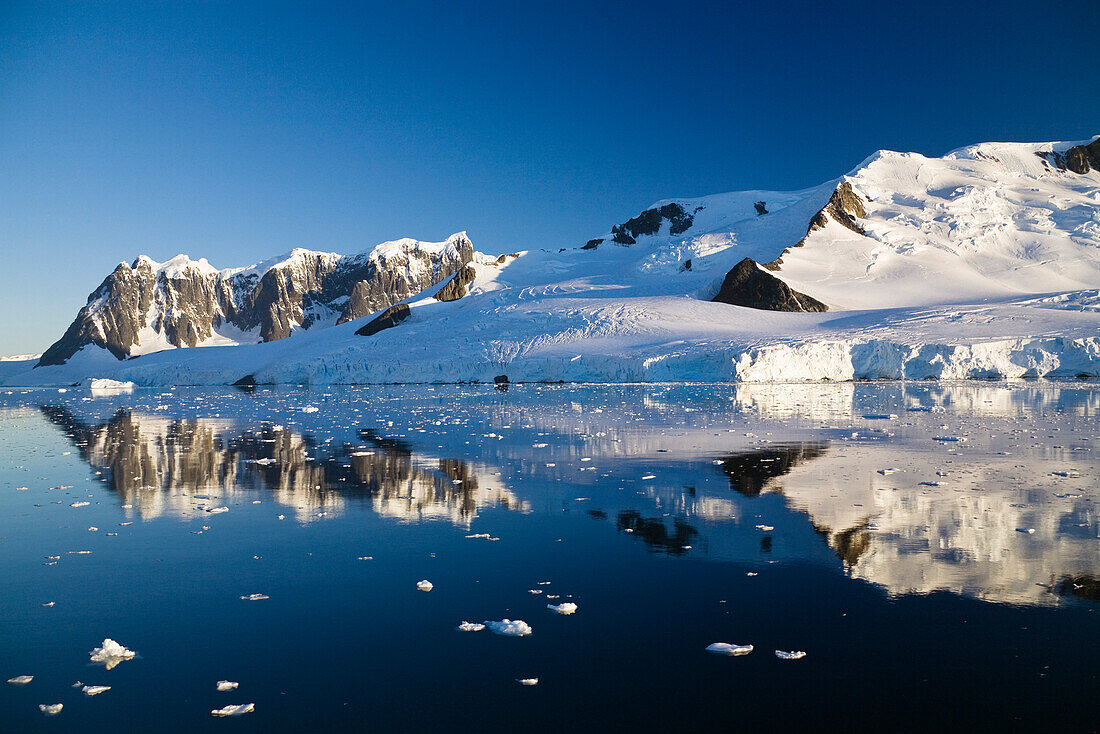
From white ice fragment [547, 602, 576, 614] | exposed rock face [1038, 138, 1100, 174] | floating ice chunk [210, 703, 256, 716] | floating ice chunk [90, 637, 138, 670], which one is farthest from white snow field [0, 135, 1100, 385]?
floating ice chunk [210, 703, 256, 716]

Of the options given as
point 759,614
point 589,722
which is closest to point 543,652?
point 589,722

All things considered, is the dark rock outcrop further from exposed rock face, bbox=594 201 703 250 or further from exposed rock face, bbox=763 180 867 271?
exposed rock face, bbox=763 180 867 271

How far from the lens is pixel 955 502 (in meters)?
8.34

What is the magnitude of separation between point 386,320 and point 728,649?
6491cm

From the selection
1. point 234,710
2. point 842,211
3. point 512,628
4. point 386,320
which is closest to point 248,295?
point 386,320

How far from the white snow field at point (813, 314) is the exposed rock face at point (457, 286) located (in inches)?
53.7

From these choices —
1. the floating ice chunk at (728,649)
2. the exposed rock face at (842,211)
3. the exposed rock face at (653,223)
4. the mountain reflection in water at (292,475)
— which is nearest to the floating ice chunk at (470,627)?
the floating ice chunk at (728,649)

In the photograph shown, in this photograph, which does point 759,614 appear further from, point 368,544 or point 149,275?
point 149,275

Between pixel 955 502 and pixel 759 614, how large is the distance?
468 centimetres

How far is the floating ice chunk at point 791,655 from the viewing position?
4.34m

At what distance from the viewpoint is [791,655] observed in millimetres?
4363

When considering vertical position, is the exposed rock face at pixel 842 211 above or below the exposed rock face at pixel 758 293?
above

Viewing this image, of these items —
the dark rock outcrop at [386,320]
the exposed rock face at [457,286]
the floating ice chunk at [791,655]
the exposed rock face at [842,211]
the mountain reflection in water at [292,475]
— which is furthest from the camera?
the exposed rock face at [457,286]

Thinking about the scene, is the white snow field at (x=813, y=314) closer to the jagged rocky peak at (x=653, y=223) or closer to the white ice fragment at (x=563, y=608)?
the jagged rocky peak at (x=653, y=223)
